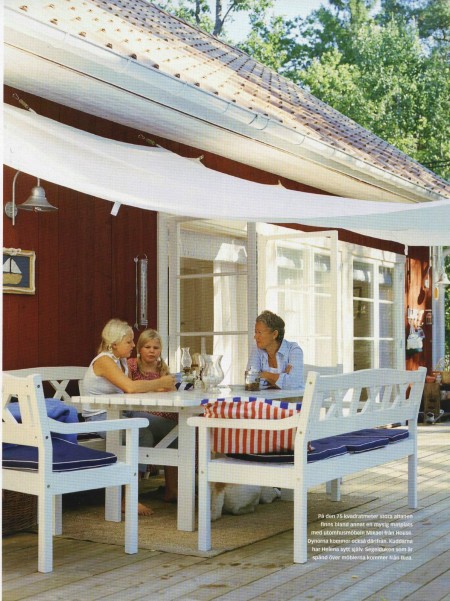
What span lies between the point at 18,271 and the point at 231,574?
240cm

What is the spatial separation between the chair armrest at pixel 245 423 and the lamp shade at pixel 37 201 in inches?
67.0

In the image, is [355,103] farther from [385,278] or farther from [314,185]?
[314,185]

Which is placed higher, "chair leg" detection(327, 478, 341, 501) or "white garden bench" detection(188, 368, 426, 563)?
"white garden bench" detection(188, 368, 426, 563)

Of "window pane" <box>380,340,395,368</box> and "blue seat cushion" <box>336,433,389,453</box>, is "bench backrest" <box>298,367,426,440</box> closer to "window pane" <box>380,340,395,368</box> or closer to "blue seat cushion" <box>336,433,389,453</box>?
A: "blue seat cushion" <box>336,433,389,453</box>

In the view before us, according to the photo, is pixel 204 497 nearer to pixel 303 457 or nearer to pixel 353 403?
pixel 303 457

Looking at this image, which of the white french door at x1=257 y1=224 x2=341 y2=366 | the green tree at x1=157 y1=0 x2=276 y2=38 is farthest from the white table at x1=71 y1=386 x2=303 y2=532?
the green tree at x1=157 y1=0 x2=276 y2=38

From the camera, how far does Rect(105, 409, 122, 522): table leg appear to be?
4445mm

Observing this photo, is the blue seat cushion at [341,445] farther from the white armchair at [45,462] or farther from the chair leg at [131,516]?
the white armchair at [45,462]

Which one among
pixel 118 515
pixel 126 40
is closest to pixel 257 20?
pixel 126 40

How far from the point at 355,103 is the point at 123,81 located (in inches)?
553

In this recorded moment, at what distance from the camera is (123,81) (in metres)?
4.87

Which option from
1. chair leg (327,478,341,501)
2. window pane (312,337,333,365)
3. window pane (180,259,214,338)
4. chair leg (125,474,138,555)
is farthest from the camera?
window pane (312,337,333,365)

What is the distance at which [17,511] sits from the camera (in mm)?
4219

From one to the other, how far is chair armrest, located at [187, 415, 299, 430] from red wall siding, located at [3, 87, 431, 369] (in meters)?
1.59
